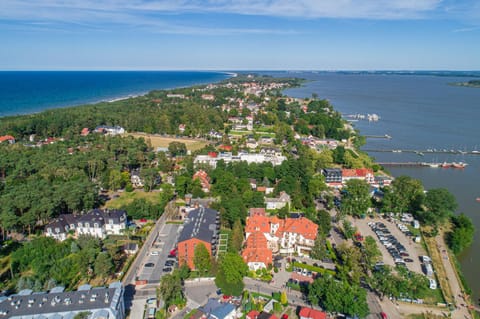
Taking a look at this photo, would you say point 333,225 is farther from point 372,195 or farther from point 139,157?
point 139,157

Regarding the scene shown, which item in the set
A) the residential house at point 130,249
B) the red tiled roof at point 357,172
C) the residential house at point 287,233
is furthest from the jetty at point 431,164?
the residential house at point 130,249

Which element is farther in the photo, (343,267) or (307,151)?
(307,151)

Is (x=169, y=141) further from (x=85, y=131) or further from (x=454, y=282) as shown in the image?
(x=454, y=282)

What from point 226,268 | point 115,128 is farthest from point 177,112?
point 226,268

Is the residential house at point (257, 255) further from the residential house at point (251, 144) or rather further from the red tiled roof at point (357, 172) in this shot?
the residential house at point (251, 144)

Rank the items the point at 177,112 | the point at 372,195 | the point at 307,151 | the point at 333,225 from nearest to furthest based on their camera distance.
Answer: the point at 333,225 → the point at 372,195 → the point at 307,151 → the point at 177,112
